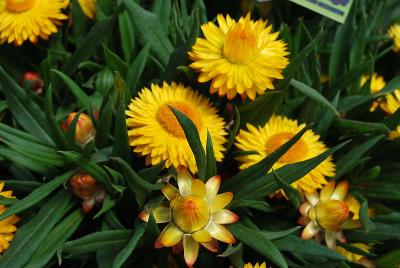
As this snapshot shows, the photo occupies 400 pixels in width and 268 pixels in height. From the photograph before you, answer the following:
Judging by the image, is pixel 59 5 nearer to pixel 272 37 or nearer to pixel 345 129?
pixel 272 37

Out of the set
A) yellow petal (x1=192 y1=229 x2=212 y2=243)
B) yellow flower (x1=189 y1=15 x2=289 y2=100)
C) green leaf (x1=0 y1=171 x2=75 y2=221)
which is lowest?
green leaf (x1=0 y1=171 x2=75 y2=221)

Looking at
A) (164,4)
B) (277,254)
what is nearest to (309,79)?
(164,4)

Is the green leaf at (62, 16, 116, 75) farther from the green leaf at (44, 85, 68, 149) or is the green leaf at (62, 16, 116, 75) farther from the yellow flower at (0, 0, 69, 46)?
the green leaf at (44, 85, 68, 149)

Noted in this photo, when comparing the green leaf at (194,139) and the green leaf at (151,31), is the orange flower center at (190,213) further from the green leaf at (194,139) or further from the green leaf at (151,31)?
the green leaf at (151,31)

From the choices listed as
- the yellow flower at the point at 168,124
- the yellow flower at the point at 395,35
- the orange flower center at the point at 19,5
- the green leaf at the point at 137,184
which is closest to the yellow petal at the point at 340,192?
the yellow flower at the point at 168,124

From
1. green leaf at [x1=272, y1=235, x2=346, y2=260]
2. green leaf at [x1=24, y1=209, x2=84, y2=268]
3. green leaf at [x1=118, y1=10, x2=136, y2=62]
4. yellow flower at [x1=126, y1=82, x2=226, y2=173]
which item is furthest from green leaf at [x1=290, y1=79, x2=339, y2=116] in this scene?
green leaf at [x1=24, y1=209, x2=84, y2=268]

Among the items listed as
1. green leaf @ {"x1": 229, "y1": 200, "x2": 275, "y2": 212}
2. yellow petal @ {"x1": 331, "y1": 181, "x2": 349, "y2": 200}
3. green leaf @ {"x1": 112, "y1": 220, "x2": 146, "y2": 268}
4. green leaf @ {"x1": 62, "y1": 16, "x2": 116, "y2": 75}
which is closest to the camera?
green leaf @ {"x1": 112, "y1": 220, "x2": 146, "y2": 268}
